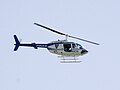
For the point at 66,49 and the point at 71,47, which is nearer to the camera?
the point at 66,49

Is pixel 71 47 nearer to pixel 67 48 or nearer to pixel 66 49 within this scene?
pixel 67 48

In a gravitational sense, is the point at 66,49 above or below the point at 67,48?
below

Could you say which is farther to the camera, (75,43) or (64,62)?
(75,43)

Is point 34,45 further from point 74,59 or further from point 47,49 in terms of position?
point 74,59

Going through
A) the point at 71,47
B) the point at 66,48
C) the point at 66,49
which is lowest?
the point at 66,49

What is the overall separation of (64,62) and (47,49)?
616 cm

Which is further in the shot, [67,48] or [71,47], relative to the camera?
[71,47]

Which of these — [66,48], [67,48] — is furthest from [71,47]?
[66,48]

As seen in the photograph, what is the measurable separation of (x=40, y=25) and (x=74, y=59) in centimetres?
757

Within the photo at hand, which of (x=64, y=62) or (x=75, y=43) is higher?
(x=75, y=43)

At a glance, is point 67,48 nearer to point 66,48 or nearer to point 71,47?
point 66,48

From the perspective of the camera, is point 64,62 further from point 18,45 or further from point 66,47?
point 18,45

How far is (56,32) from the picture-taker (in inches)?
2606

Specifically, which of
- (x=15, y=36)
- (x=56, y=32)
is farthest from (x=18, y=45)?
(x=56, y=32)
